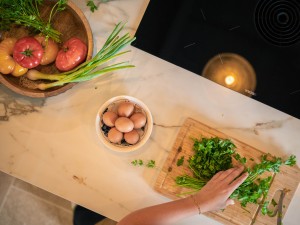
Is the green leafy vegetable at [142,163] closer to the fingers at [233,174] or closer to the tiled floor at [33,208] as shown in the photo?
the fingers at [233,174]

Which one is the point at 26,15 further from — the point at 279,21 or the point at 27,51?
the point at 279,21

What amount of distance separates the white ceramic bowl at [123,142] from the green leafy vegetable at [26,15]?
276 millimetres

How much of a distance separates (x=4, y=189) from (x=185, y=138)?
3.38ft

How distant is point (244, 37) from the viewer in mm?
1018

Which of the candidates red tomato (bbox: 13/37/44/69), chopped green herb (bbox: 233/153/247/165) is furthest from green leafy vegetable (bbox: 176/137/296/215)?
red tomato (bbox: 13/37/44/69)

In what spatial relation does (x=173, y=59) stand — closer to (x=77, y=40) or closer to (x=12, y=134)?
(x=77, y=40)

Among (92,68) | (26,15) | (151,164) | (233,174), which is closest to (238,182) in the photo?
(233,174)

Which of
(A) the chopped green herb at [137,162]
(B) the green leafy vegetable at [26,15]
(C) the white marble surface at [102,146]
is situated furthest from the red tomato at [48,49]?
(A) the chopped green herb at [137,162]

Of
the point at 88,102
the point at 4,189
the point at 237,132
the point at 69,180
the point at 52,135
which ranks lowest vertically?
the point at 4,189

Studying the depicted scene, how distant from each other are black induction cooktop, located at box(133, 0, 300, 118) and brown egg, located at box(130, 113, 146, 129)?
21 centimetres

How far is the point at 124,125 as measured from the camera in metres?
1.09

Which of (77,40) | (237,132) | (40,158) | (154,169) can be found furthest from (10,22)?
(237,132)

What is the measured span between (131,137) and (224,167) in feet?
1.04

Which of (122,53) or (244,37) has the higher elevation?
(244,37)
